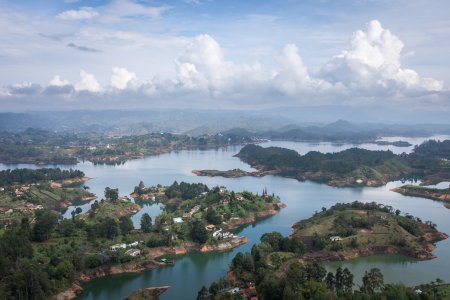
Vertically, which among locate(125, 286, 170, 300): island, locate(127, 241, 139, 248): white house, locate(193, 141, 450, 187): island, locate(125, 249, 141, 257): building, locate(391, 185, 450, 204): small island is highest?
locate(193, 141, 450, 187): island

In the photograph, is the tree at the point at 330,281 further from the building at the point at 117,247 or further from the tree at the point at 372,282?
the building at the point at 117,247

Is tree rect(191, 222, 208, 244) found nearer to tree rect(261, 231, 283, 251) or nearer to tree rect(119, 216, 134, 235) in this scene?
tree rect(261, 231, 283, 251)

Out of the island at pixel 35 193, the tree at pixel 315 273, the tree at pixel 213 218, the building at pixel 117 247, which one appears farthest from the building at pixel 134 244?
the tree at pixel 315 273

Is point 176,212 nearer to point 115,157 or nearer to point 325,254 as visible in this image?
point 325,254

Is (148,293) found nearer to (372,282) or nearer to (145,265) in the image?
(145,265)


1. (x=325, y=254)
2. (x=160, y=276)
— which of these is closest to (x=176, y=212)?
(x=160, y=276)

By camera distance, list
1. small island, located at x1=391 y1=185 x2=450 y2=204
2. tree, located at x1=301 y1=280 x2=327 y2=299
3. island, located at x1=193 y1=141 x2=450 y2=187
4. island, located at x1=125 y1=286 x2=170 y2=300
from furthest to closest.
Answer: island, located at x1=193 y1=141 x2=450 y2=187 → small island, located at x1=391 y1=185 x2=450 y2=204 → island, located at x1=125 y1=286 x2=170 y2=300 → tree, located at x1=301 y1=280 x2=327 y2=299

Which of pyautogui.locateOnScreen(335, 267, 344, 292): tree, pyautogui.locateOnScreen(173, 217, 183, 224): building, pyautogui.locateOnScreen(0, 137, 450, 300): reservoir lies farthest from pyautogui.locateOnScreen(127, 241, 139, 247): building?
pyautogui.locateOnScreen(335, 267, 344, 292): tree
